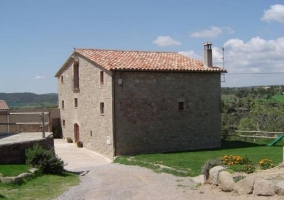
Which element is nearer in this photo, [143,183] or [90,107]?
[143,183]

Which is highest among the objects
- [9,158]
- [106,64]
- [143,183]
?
[106,64]

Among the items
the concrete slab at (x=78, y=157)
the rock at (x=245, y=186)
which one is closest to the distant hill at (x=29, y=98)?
the concrete slab at (x=78, y=157)

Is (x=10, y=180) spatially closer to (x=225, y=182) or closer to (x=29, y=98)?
(x=225, y=182)

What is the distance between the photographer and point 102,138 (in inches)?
960

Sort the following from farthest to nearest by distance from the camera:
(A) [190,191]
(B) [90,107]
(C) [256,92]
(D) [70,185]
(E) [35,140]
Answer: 1. (C) [256,92]
2. (B) [90,107]
3. (E) [35,140]
4. (D) [70,185]
5. (A) [190,191]

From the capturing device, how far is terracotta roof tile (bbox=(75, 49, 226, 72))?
76.8 feet

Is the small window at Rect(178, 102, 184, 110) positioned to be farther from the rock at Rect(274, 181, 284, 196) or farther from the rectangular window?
the rock at Rect(274, 181, 284, 196)

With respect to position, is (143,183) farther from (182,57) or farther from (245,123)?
(245,123)

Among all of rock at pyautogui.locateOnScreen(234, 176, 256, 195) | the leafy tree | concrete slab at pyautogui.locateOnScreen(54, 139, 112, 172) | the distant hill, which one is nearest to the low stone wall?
concrete slab at pyautogui.locateOnScreen(54, 139, 112, 172)

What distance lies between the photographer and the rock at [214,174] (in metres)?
11.7

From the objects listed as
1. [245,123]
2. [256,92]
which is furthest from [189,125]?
[256,92]

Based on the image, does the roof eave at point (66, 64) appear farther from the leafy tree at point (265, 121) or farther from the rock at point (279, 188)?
the rock at point (279, 188)

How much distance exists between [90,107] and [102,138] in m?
3.02

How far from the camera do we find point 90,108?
2655 centimetres
